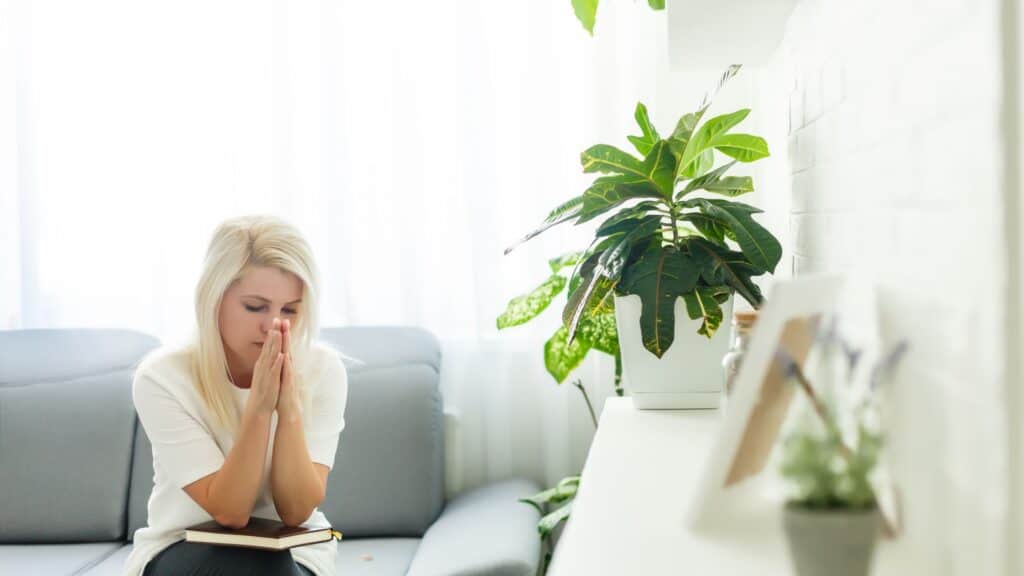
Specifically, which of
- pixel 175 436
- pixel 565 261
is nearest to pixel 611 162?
pixel 565 261

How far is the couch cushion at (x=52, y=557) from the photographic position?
2.29 meters

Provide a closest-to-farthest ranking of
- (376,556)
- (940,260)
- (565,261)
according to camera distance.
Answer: (940,260), (565,261), (376,556)

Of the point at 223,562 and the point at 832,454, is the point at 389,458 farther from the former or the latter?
the point at 832,454

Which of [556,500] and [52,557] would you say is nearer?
[556,500]

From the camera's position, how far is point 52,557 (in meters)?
2.39

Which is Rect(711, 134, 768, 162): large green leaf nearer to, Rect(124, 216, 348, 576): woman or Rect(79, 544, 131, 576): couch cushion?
Rect(124, 216, 348, 576): woman

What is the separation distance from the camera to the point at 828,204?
1267mm

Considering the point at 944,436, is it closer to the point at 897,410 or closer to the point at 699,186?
the point at 897,410

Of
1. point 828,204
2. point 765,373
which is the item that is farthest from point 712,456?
point 828,204

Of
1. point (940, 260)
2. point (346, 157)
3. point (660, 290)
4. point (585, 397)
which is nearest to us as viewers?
point (940, 260)

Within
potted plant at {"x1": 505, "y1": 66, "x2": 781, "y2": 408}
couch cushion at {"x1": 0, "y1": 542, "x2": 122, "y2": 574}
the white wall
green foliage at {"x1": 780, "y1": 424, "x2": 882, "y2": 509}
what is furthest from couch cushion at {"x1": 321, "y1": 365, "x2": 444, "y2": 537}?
green foliage at {"x1": 780, "y1": 424, "x2": 882, "y2": 509}

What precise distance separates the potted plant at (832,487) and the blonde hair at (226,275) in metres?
1.48

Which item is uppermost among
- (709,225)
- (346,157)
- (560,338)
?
(346,157)

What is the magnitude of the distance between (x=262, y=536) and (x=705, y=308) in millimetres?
860
